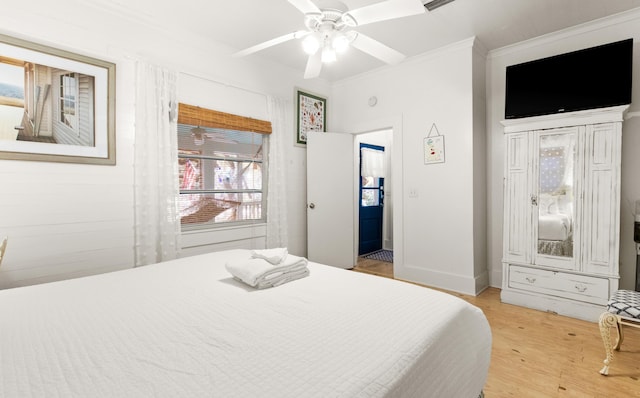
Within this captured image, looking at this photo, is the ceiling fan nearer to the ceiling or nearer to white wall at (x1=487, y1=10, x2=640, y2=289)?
the ceiling

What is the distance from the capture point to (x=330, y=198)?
4184 mm

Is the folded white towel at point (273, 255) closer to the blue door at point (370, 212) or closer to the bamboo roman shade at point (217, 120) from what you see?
the bamboo roman shade at point (217, 120)

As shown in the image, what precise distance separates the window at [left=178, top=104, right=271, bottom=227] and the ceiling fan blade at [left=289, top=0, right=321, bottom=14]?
171 cm

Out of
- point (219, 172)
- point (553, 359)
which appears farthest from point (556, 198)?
point (219, 172)

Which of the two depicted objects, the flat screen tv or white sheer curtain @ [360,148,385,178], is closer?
the flat screen tv

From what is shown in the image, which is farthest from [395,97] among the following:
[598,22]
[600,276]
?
[600,276]

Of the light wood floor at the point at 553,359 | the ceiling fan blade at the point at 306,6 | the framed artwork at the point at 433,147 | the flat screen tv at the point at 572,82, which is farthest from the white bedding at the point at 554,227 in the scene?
the ceiling fan blade at the point at 306,6

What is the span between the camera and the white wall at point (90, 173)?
6.97ft

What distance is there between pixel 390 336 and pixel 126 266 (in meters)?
A: 2.48

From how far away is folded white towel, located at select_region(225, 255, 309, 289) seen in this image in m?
1.52

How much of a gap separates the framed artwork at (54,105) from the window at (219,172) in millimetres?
653

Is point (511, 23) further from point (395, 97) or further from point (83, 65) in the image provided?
point (83, 65)

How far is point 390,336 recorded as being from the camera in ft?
3.32

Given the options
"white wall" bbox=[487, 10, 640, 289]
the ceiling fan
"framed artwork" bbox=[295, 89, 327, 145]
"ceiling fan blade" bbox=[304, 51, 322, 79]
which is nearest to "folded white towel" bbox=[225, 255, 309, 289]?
the ceiling fan
